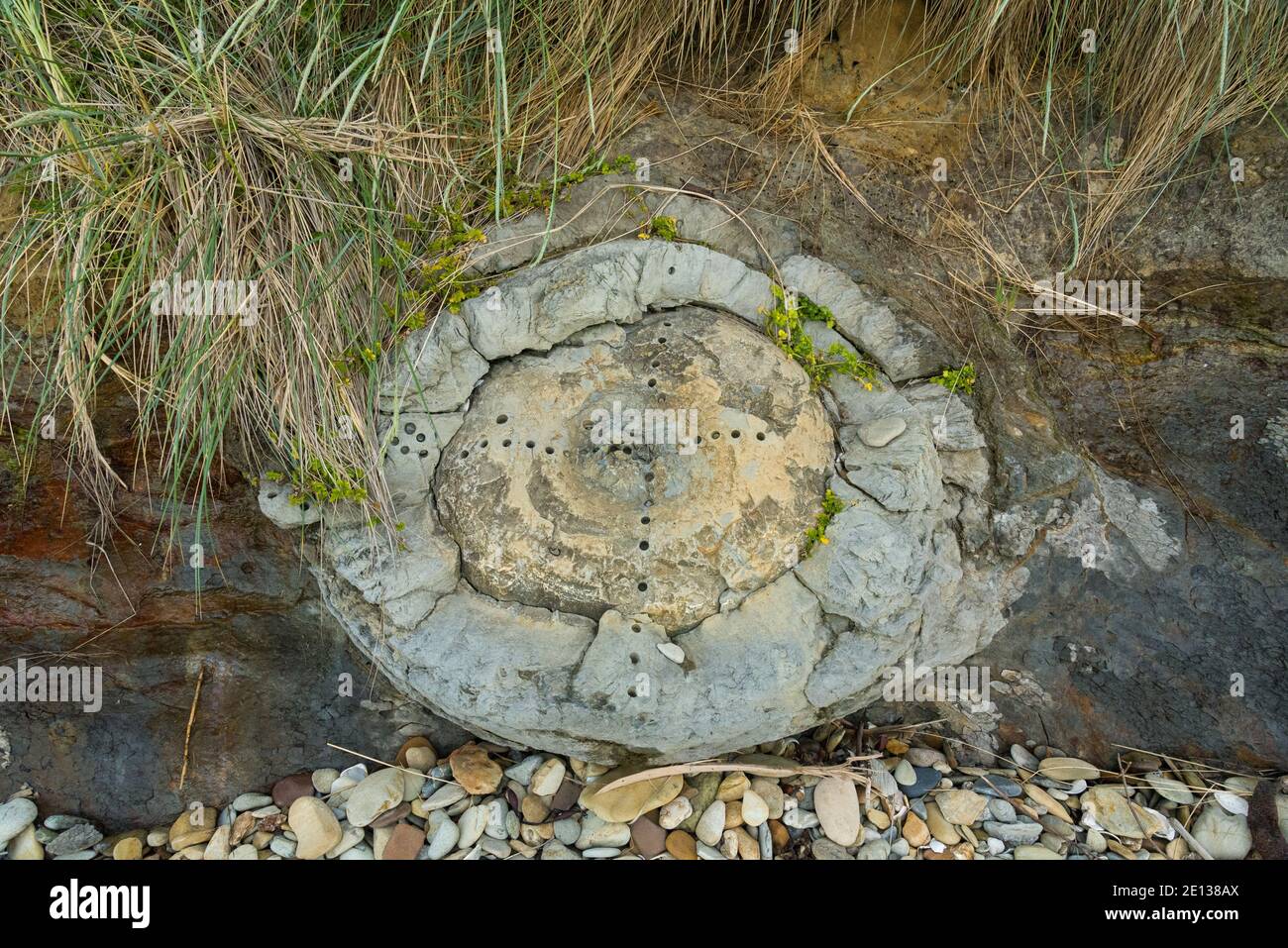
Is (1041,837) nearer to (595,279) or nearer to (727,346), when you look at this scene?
(727,346)

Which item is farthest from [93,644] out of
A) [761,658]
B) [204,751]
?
[761,658]

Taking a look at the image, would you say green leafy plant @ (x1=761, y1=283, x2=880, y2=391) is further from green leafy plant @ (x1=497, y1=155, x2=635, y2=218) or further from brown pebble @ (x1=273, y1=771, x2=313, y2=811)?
brown pebble @ (x1=273, y1=771, x2=313, y2=811)

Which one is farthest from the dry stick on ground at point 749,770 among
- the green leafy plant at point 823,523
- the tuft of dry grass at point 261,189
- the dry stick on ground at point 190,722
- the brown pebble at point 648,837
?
the dry stick on ground at point 190,722

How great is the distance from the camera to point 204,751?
2836 mm

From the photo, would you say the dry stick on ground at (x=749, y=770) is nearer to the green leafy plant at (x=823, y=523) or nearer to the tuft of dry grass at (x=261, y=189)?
the green leafy plant at (x=823, y=523)

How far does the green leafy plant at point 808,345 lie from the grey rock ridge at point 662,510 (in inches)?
1.3

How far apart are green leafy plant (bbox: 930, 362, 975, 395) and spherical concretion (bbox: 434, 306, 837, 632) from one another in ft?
1.31

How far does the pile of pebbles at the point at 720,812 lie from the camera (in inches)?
104

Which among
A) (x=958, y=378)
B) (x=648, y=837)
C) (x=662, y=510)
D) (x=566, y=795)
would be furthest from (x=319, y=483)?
(x=958, y=378)

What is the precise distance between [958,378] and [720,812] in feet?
5.08

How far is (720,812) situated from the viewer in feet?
8.67

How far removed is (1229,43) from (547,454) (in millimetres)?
2365

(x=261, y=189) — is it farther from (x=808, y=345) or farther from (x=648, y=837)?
(x=648, y=837)

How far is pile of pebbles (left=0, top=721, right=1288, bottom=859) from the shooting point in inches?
104
